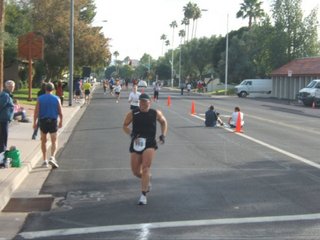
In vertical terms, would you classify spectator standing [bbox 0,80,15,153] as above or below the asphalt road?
above

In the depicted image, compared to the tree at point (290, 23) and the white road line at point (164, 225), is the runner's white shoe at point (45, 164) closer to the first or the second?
the white road line at point (164, 225)

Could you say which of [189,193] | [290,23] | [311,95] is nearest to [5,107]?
[189,193]

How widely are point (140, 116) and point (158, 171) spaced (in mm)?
3106

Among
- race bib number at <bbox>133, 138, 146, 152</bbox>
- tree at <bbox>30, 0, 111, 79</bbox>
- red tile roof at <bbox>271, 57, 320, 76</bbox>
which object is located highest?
tree at <bbox>30, 0, 111, 79</bbox>

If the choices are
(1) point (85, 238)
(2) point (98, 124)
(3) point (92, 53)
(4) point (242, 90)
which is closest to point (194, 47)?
(4) point (242, 90)

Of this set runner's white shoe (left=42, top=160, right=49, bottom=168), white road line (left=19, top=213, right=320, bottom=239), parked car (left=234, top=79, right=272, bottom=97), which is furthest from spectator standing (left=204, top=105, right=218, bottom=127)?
parked car (left=234, top=79, right=272, bottom=97)

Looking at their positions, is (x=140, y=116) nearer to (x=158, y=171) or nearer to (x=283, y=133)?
(x=158, y=171)

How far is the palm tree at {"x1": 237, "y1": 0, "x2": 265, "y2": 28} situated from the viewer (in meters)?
101

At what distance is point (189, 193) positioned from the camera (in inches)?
390

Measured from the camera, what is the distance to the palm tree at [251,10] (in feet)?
331

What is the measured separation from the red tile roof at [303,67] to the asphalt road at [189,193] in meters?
40.0

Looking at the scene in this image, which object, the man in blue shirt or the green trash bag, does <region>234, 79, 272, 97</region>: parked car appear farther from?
the green trash bag

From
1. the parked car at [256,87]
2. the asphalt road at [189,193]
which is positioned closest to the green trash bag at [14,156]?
the asphalt road at [189,193]

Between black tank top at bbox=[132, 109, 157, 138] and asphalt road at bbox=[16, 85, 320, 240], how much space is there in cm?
105
